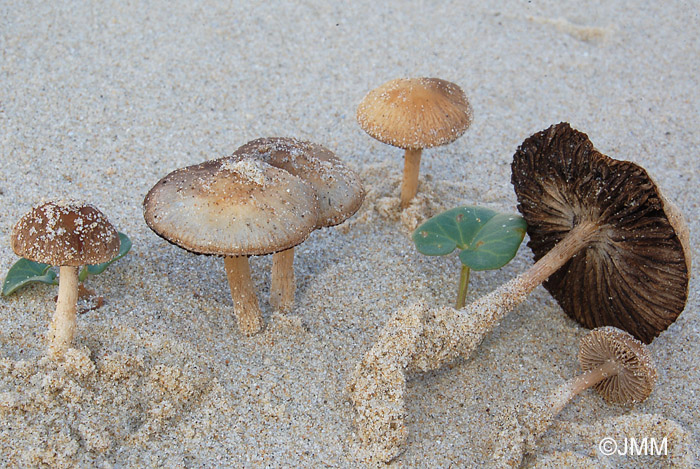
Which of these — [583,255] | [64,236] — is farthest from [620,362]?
[64,236]

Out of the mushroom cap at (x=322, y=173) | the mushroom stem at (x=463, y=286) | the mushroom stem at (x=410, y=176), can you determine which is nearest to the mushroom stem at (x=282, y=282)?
the mushroom cap at (x=322, y=173)

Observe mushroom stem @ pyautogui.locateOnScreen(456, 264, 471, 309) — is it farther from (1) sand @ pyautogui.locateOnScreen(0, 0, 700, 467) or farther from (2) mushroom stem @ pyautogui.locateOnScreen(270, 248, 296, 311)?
(2) mushroom stem @ pyautogui.locateOnScreen(270, 248, 296, 311)

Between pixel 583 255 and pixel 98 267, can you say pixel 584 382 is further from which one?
pixel 98 267

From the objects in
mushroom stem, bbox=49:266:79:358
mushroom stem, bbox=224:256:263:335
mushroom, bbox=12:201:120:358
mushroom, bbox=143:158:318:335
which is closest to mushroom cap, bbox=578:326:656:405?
mushroom, bbox=143:158:318:335

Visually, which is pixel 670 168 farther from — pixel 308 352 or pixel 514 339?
pixel 308 352

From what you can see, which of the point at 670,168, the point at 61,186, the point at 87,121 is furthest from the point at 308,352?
the point at 670,168
